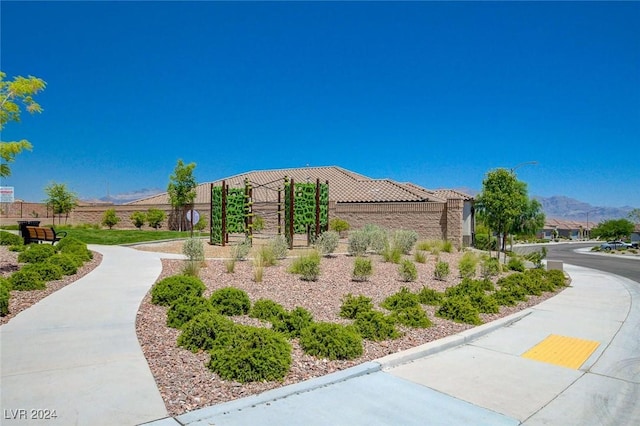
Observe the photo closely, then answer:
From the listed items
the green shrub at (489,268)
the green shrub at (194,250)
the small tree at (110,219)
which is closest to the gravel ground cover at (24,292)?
the green shrub at (194,250)

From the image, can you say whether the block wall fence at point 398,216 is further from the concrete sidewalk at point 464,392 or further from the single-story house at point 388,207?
the concrete sidewalk at point 464,392

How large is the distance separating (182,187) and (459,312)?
35.0 metres

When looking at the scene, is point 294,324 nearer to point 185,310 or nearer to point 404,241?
point 185,310

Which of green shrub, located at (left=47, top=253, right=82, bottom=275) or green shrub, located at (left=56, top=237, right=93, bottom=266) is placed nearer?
green shrub, located at (left=47, top=253, right=82, bottom=275)

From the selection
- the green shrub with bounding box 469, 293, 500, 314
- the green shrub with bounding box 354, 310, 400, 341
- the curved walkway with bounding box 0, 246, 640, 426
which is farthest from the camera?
the green shrub with bounding box 469, 293, 500, 314

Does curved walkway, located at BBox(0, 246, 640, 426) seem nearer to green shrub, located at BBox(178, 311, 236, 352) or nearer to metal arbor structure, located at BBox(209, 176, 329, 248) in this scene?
green shrub, located at BBox(178, 311, 236, 352)

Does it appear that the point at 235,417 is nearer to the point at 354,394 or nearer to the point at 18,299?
the point at 354,394

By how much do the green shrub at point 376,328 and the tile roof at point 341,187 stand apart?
2037cm

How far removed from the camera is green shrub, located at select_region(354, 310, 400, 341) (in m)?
7.06

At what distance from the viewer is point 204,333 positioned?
6141mm

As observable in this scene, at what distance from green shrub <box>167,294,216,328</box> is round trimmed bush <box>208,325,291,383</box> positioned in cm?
157

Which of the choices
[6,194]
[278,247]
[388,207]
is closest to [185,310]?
[278,247]

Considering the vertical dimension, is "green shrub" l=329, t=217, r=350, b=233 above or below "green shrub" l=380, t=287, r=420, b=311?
above

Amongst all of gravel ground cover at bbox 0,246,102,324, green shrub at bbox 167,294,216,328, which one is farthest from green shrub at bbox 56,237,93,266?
green shrub at bbox 167,294,216,328
